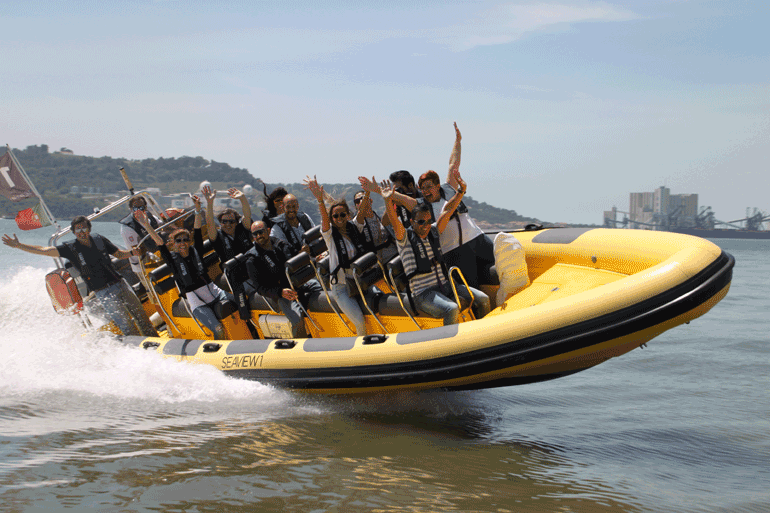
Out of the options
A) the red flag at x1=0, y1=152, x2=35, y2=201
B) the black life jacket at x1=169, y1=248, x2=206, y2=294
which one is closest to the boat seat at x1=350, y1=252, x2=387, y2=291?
the black life jacket at x1=169, y1=248, x2=206, y2=294

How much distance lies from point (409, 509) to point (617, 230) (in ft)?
8.27

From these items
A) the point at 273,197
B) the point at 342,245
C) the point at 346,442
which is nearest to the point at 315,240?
the point at 342,245

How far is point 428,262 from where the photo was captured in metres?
4.28

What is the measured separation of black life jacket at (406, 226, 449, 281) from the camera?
167 inches

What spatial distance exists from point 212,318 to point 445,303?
2192 millimetres

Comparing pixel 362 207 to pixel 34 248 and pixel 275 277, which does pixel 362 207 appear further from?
pixel 34 248

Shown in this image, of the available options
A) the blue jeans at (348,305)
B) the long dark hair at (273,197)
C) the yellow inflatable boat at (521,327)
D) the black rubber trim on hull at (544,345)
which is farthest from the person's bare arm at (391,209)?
the long dark hair at (273,197)

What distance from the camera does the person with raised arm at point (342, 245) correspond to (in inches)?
174

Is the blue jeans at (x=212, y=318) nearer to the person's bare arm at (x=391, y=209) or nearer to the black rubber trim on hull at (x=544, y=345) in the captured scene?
the black rubber trim on hull at (x=544, y=345)

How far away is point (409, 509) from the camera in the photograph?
3309 mm

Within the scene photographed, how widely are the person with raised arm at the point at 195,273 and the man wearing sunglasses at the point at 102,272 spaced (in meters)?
0.68

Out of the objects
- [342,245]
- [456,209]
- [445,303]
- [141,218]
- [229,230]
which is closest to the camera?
[445,303]

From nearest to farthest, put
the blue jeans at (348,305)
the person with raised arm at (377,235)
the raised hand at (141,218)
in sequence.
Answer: the person with raised arm at (377,235) < the blue jeans at (348,305) < the raised hand at (141,218)

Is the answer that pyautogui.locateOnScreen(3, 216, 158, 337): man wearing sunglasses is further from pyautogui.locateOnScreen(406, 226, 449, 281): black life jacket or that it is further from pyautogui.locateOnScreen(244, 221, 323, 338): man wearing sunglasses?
pyautogui.locateOnScreen(406, 226, 449, 281): black life jacket
